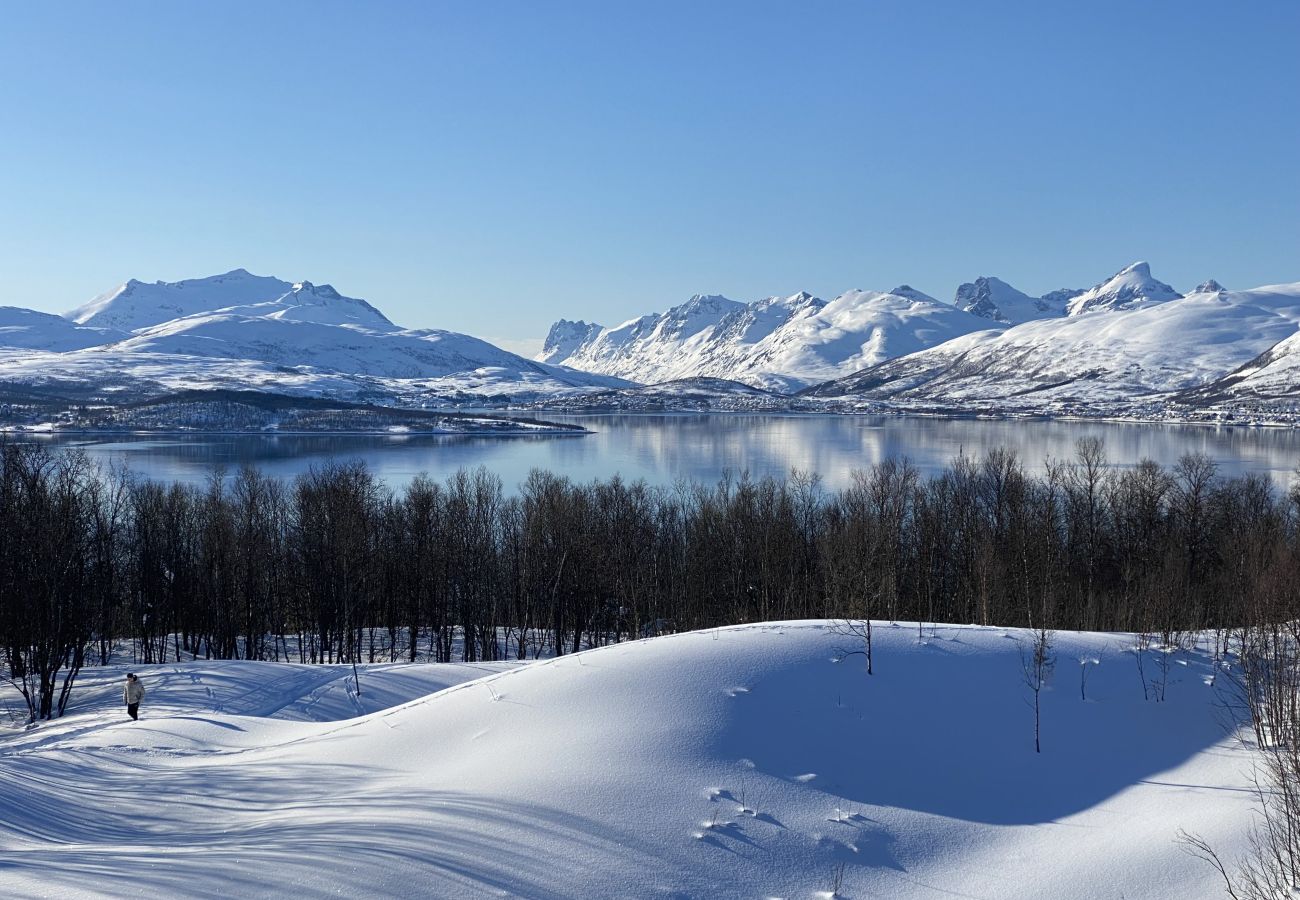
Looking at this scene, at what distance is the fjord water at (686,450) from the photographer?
267ft

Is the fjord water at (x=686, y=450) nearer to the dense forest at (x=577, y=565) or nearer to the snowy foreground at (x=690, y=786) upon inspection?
the dense forest at (x=577, y=565)

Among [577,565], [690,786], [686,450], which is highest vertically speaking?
[690,786]

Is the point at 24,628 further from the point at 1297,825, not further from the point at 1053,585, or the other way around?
the point at 1053,585

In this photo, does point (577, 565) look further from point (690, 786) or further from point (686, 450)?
point (686, 450)

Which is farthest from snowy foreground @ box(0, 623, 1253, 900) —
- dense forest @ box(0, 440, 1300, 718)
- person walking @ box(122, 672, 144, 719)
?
dense forest @ box(0, 440, 1300, 718)

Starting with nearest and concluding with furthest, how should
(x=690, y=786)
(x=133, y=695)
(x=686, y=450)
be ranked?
(x=690, y=786) → (x=133, y=695) → (x=686, y=450)

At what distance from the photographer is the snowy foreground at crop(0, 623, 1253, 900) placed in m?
8.74

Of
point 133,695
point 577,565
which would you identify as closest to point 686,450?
point 577,565

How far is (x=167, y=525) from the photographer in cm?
3728

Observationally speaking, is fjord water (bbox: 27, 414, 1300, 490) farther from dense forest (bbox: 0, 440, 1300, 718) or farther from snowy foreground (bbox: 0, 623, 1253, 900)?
snowy foreground (bbox: 0, 623, 1253, 900)

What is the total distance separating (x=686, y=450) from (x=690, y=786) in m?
98.9

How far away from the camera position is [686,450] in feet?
358

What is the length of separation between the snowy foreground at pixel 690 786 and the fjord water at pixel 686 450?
5506 centimetres

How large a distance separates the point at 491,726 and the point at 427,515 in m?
26.2
